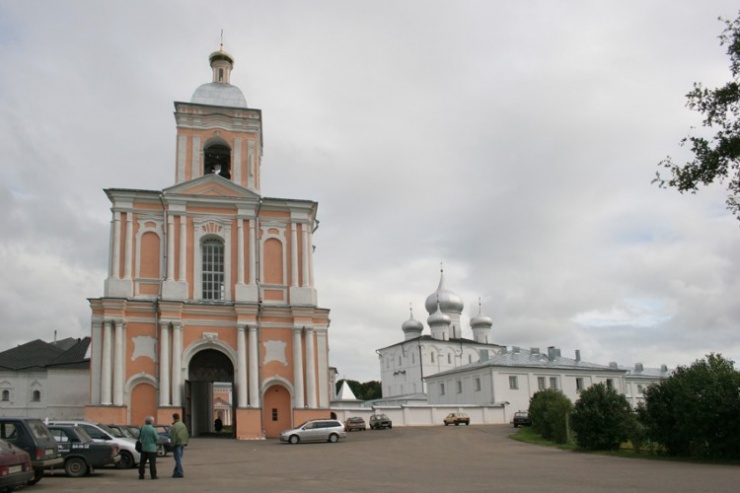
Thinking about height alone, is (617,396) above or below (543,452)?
above

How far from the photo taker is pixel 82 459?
60.1 feet

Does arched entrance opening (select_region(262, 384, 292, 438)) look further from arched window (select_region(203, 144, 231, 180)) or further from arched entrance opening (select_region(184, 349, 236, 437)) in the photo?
arched window (select_region(203, 144, 231, 180))

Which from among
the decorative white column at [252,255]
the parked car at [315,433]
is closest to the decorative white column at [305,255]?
the decorative white column at [252,255]

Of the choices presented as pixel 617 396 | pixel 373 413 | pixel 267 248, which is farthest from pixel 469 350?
pixel 617 396

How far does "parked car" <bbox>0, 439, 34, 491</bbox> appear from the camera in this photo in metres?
13.1

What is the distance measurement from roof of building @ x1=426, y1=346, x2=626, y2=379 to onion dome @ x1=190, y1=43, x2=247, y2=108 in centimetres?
3192

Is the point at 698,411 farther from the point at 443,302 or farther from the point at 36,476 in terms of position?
the point at 443,302

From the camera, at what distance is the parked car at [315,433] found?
34.0 metres

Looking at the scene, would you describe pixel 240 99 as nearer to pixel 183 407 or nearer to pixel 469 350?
pixel 183 407

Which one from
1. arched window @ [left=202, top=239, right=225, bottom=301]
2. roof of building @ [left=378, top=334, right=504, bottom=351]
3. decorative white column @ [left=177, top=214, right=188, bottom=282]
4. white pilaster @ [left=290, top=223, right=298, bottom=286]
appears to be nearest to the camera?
decorative white column @ [left=177, top=214, right=188, bottom=282]

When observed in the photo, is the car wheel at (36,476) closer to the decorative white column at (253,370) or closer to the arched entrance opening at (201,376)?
the arched entrance opening at (201,376)

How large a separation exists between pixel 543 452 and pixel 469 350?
69.3 meters

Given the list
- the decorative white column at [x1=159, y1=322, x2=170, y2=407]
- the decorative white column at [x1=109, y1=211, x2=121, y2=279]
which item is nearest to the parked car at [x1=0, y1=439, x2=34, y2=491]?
the decorative white column at [x1=159, y1=322, x2=170, y2=407]

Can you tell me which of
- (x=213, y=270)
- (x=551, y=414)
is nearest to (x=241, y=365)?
(x=213, y=270)
